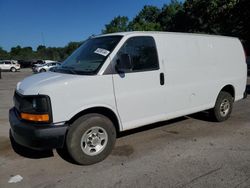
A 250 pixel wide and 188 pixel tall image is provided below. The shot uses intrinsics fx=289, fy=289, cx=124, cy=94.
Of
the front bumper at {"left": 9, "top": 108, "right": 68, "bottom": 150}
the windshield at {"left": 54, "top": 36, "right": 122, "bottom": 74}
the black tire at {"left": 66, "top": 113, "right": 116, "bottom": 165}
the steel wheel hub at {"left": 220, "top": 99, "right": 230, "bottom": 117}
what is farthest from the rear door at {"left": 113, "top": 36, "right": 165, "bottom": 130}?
the steel wheel hub at {"left": 220, "top": 99, "right": 230, "bottom": 117}

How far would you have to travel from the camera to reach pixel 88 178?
4035 mm

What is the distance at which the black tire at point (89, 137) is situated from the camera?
4.30m

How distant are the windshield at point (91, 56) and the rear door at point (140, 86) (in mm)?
217

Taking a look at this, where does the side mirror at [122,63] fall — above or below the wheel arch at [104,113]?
above

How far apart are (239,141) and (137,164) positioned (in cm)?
221

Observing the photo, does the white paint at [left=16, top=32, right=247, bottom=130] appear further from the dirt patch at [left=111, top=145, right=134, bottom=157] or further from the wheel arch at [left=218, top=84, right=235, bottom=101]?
the dirt patch at [left=111, top=145, right=134, bottom=157]

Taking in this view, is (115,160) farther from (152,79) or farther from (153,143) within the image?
(152,79)

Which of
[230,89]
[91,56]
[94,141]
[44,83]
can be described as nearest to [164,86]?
[91,56]

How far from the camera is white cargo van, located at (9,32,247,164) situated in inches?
163

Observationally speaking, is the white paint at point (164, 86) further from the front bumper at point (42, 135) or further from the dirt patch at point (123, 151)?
the dirt patch at point (123, 151)

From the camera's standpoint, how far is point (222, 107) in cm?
679

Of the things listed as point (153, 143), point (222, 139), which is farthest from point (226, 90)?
point (153, 143)

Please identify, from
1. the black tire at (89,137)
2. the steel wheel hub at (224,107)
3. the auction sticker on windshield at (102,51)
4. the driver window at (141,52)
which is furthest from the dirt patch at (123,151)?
the steel wheel hub at (224,107)

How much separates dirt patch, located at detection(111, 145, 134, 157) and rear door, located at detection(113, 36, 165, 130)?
1.48 feet
